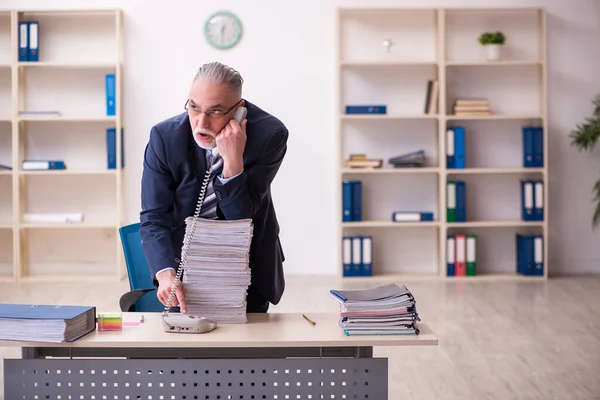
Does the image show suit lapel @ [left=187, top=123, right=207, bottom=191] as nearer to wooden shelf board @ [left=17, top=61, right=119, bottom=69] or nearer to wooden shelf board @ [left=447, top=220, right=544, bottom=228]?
wooden shelf board @ [left=17, top=61, right=119, bottom=69]

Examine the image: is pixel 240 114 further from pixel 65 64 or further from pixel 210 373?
pixel 65 64

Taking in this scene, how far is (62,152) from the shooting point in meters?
7.51

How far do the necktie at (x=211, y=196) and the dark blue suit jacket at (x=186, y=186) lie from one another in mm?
23

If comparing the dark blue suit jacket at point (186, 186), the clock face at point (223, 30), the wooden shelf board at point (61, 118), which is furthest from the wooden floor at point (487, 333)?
the clock face at point (223, 30)

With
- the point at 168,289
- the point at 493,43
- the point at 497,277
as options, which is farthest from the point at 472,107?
the point at 168,289

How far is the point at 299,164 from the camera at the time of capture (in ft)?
24.8

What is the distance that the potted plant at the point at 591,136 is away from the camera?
7.22 metres

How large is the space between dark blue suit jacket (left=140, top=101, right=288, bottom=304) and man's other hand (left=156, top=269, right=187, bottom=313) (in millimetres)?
34

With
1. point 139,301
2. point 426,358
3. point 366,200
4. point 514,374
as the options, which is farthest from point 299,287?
point 139,301

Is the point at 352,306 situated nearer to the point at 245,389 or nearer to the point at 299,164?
the point at 245,389

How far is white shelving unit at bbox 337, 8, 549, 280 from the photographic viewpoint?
7508 mm

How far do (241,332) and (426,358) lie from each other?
2351mm

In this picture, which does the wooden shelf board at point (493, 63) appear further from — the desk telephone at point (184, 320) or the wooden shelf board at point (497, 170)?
the desk telephone at point (184, 320)

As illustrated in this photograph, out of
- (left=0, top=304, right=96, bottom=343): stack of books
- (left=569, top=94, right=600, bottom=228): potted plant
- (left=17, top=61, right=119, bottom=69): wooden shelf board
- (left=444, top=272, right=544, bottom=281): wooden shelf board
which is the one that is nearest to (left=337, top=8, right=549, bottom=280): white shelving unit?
(left=444, top=272, right=544, bottom=281): wooden shelf board
